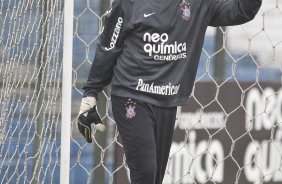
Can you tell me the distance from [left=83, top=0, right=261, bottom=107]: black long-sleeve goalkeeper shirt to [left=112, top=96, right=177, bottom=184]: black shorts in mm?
21

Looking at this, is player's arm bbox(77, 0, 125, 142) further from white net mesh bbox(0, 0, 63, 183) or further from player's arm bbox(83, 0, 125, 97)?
white net mesh bbox(0, 0, 63, 183)

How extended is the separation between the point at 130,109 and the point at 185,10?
0.89 ft

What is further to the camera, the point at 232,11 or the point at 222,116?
the point at 222,116

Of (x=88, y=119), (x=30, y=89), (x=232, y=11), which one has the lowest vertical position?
(x=88, y=119)

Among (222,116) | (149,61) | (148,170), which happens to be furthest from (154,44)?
(222,116)

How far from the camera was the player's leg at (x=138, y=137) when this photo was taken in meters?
1.77

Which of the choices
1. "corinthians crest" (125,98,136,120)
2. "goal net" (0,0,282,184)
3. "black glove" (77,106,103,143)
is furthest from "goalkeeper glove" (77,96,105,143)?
"goal net" (0,0,282,184)

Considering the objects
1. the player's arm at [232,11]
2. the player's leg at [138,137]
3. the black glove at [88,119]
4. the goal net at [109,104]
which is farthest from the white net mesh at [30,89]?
the player's arm at [232,11]

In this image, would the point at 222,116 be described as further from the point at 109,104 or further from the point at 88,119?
the point at 88,119

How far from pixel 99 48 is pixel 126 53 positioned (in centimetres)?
7

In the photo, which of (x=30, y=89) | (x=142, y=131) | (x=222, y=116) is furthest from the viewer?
(x=222, y=116)

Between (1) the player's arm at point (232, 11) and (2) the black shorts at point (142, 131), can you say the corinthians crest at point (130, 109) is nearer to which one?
(2) the black shorts at point (142, 131)

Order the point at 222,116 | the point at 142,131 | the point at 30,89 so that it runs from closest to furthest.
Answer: the point at 142,131, the point at 30,89, the point at 222,116

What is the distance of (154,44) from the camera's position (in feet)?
5.80
